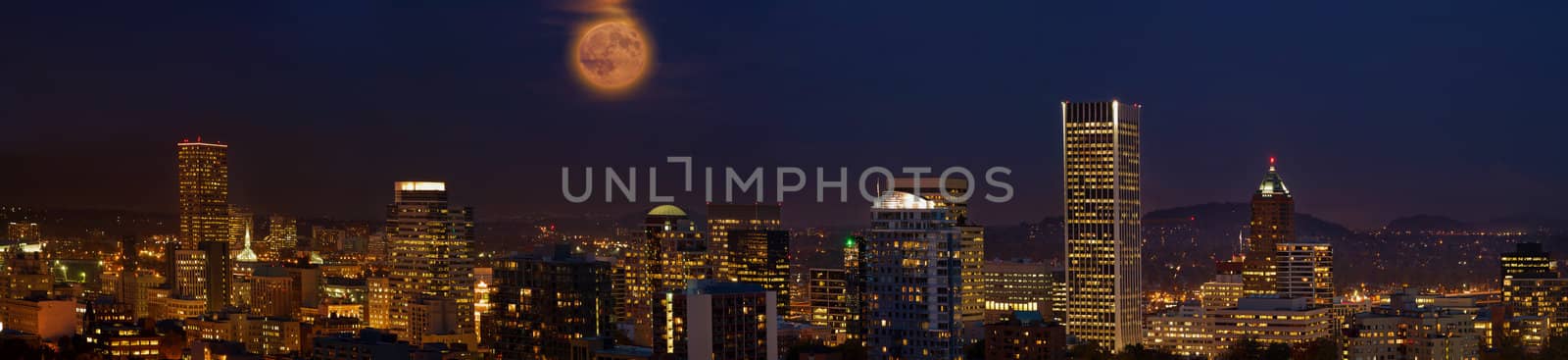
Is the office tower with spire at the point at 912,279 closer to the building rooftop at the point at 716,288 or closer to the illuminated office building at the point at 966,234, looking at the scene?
the building rooftop at the point at 716,288

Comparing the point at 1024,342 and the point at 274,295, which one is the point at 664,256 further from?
the point at 274,295

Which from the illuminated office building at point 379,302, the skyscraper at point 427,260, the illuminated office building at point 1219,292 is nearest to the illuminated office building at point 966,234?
the illuminated office building at point 1219,292

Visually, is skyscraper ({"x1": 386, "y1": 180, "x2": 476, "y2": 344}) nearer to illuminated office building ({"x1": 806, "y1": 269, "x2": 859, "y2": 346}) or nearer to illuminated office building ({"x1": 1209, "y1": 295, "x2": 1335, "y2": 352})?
illuminated office building ({"x1": 806, "y1": 269, "x2": 859, "y2": 346})

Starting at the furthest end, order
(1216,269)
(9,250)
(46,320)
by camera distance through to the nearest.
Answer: (1216,269)
(9,250)
(46,320)

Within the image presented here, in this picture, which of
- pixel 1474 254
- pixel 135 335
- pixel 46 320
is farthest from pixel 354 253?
pixel 1474 254

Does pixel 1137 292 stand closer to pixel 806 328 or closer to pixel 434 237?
pixel 806 328

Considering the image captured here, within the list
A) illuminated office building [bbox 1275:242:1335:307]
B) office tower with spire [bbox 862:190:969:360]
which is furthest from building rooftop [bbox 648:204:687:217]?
illuminated office building [bbox 1275:242:1335:307]
